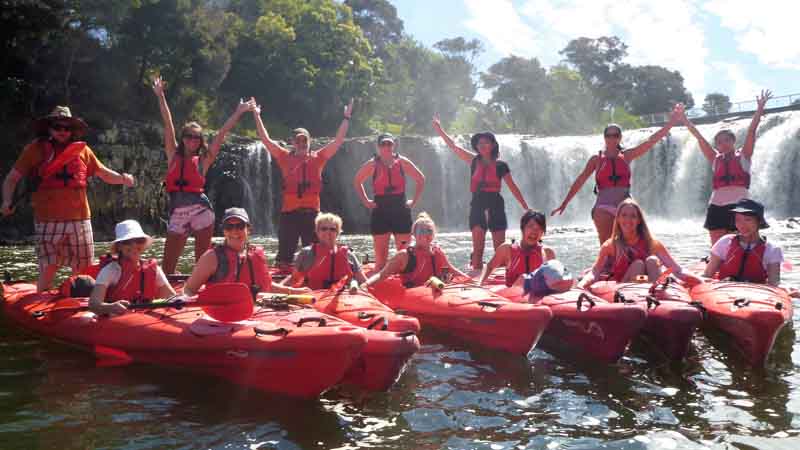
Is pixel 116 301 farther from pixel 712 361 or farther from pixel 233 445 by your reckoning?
pixel 712 361

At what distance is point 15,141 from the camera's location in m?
21.1

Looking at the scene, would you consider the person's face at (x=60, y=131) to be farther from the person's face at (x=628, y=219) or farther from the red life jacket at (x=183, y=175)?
the person's face at (x=628, y=219)

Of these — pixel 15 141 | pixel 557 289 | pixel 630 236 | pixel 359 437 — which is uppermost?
pixel 15 141

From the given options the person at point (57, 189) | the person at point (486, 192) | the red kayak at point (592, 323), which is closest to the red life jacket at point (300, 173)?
the person at point (57, 189)

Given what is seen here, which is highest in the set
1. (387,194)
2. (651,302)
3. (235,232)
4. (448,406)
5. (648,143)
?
(648,143)

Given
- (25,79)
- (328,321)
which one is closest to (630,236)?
(328,321)

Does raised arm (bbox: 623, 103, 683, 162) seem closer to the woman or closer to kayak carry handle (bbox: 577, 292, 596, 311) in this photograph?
kayak carry handle (bbox: 577, 292, 596, 311)

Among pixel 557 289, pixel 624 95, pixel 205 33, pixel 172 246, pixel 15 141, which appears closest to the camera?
pixel 557 289

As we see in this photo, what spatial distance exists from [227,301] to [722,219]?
5235 millimetres

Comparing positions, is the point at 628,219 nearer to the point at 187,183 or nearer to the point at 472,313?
the point at 472,313

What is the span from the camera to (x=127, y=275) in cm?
A: 525

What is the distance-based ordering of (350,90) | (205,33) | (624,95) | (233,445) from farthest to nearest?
(624,95) → (350,90) → (205,33) → (233,445)

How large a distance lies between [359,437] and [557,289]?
253 cm

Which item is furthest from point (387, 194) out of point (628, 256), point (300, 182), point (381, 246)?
point (628, 256)
